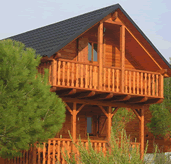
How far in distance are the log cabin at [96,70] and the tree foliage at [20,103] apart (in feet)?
7.50

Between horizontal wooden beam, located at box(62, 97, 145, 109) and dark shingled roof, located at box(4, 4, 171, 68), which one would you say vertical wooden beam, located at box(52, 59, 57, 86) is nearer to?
dark shingled roof, located at box(4, 4, 171, 68)

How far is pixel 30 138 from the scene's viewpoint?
43.8ft

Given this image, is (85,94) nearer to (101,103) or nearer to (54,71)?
(101,103)

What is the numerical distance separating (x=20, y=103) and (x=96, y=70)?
5.59m

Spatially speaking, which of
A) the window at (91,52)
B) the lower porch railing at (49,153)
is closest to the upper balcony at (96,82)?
the window at (91,52)

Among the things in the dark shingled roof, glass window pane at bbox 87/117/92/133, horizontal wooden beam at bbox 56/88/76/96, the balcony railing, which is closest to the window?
the dark shingled roof

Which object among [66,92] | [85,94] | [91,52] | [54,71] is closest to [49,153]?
[66,92]

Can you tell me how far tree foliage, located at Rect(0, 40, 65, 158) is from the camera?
12.8 meters

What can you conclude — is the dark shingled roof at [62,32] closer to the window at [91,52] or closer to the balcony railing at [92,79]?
the balcony railing at [92,79]

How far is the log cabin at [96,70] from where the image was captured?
16.7 meters

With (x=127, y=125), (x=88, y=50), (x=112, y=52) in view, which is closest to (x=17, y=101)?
(x=88, y=50)

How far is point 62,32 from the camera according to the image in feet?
62.0

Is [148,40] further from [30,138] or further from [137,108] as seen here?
[30,138]

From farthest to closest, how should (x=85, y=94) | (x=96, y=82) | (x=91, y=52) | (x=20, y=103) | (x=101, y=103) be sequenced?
(x=91, y=52), (x=101, y=103), (x=85, y=94), (x=96, y=82), (x=20, y=103)
